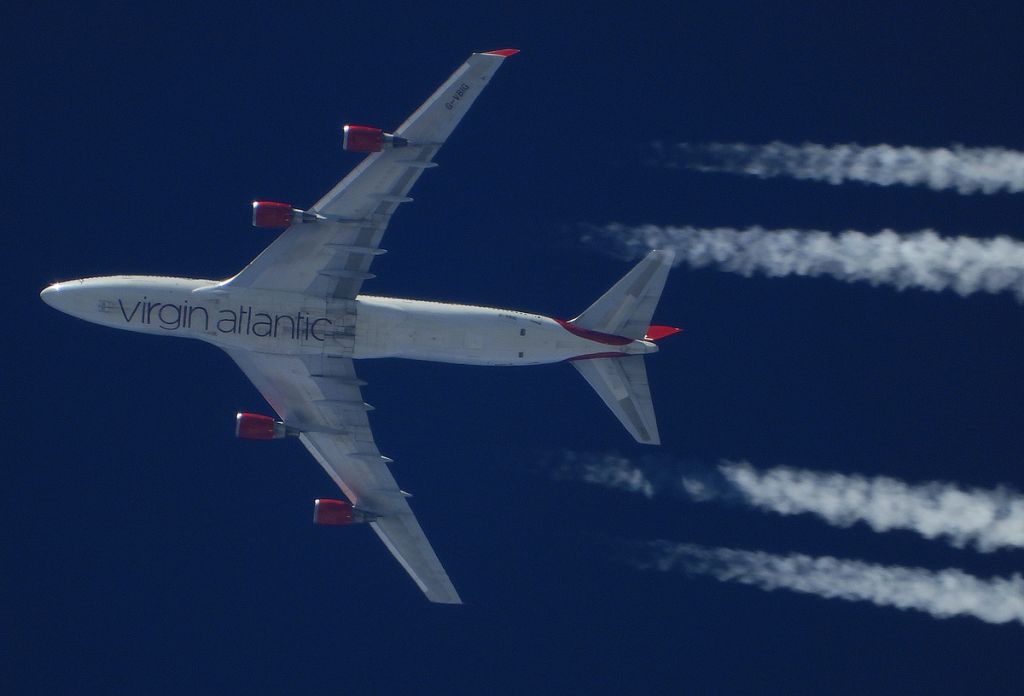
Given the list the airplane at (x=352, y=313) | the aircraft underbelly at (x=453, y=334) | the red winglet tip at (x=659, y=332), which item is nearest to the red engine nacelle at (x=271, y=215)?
the airplane at (x=352, y=313)

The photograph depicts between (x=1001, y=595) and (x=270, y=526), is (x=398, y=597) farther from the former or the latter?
(x=1001, y=595)

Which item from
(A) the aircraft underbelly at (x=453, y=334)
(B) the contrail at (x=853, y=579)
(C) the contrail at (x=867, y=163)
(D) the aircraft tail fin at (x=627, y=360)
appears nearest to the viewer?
(A) the aircraft underbelly at (x=453, y=334)

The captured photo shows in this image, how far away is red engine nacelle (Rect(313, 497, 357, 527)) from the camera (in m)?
46.7

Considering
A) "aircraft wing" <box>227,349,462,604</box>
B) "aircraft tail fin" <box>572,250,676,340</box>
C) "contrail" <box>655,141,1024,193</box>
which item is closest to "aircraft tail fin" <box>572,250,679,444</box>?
"aircraft tail fin" <box>572,250,676,340</box>

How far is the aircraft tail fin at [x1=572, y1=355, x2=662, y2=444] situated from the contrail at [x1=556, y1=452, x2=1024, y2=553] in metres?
3.63

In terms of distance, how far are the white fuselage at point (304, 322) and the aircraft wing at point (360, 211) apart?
0.68 meters

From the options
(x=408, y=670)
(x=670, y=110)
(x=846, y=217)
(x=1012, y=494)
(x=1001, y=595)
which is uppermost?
(x=670, y=110)

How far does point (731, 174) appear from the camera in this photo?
5100 cm

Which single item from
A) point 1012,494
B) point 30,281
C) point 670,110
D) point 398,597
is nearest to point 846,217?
point 670,110

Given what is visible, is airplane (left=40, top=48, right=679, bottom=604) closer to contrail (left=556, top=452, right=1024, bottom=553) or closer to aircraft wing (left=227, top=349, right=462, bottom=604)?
aircraft wing (left=227, top=349, right=462, bottom=604)

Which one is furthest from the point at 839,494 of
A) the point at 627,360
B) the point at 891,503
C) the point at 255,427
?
the point at 255,427

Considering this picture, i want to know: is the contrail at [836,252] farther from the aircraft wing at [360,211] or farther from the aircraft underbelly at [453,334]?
the aircraft wing at [360,211]

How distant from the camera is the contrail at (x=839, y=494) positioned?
155 ft

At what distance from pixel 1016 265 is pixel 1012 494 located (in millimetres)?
8318
